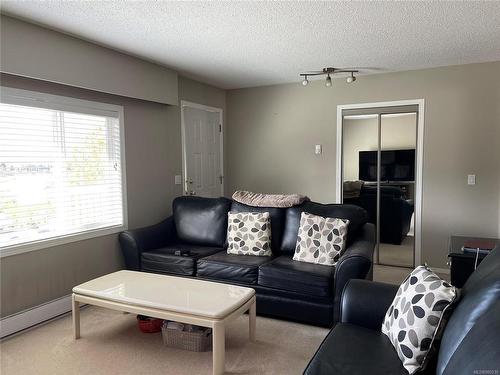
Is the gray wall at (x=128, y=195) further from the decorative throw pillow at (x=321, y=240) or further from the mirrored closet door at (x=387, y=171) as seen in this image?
the mirrored closet door at (x=387, y=171)

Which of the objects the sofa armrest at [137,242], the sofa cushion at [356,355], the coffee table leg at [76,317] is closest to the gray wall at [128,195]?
the sofa armrest at [137,242]

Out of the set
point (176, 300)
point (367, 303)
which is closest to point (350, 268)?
point (367, 303)

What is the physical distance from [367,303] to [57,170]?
8.95 feet

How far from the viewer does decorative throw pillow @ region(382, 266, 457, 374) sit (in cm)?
158

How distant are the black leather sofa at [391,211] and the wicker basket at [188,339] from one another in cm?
286

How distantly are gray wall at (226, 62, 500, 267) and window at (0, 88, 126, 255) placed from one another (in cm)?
224

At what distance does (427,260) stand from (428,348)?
10.5 feet

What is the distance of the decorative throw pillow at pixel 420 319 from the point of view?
5.18 feet

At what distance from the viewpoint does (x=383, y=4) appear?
8.18 feet

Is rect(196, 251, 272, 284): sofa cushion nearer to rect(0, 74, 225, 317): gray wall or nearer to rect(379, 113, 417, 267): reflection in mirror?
rect(0, 74, 225, 317): gray wall

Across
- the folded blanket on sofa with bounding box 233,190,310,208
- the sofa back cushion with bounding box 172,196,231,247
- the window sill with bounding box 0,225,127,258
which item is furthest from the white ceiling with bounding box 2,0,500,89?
the window sill with bounding box 0,225,127,258

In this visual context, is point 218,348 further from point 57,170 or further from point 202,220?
point 57,170

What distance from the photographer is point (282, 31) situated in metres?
3.00

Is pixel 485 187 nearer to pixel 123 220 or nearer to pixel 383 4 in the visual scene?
pixel 383 4
